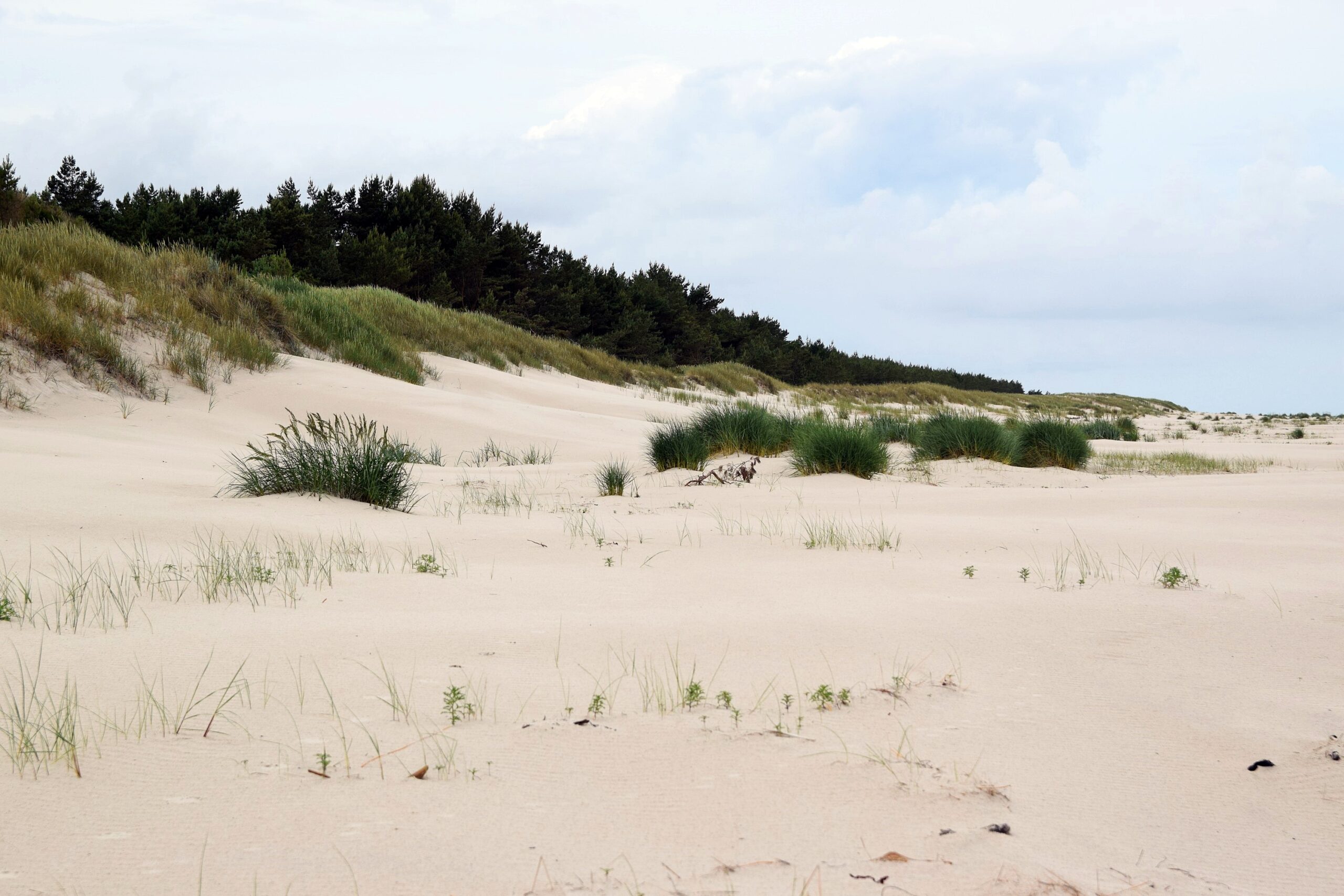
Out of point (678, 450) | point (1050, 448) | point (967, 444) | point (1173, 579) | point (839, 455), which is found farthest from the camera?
point (1050, 448)

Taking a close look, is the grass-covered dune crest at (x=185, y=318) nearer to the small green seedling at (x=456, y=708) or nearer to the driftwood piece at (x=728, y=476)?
the driftwood piece at (x=728, y=476)

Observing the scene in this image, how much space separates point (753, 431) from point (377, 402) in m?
4.93

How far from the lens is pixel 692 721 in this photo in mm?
2236

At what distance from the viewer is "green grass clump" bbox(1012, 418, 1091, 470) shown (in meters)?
10.3

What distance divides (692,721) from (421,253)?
109 ft

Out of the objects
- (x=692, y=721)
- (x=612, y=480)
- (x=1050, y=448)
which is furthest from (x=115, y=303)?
(x=692, y=721)

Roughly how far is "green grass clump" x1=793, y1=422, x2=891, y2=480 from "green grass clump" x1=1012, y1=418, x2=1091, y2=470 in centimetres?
247

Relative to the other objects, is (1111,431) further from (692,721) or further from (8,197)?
(8,197)

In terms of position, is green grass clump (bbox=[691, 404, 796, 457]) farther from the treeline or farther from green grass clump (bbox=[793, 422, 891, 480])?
the treeline

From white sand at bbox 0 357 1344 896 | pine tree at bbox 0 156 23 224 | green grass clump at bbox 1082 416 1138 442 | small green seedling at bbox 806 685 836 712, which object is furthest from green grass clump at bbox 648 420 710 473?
pine tree at bbox 0 156 23 224

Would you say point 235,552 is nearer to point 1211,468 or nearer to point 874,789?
point 874,789

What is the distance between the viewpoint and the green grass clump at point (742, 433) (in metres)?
9.85

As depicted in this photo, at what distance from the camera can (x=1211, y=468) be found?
Result: 1084cm

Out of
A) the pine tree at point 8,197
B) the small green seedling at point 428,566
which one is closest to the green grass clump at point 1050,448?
the small green seedling at point 428,566
